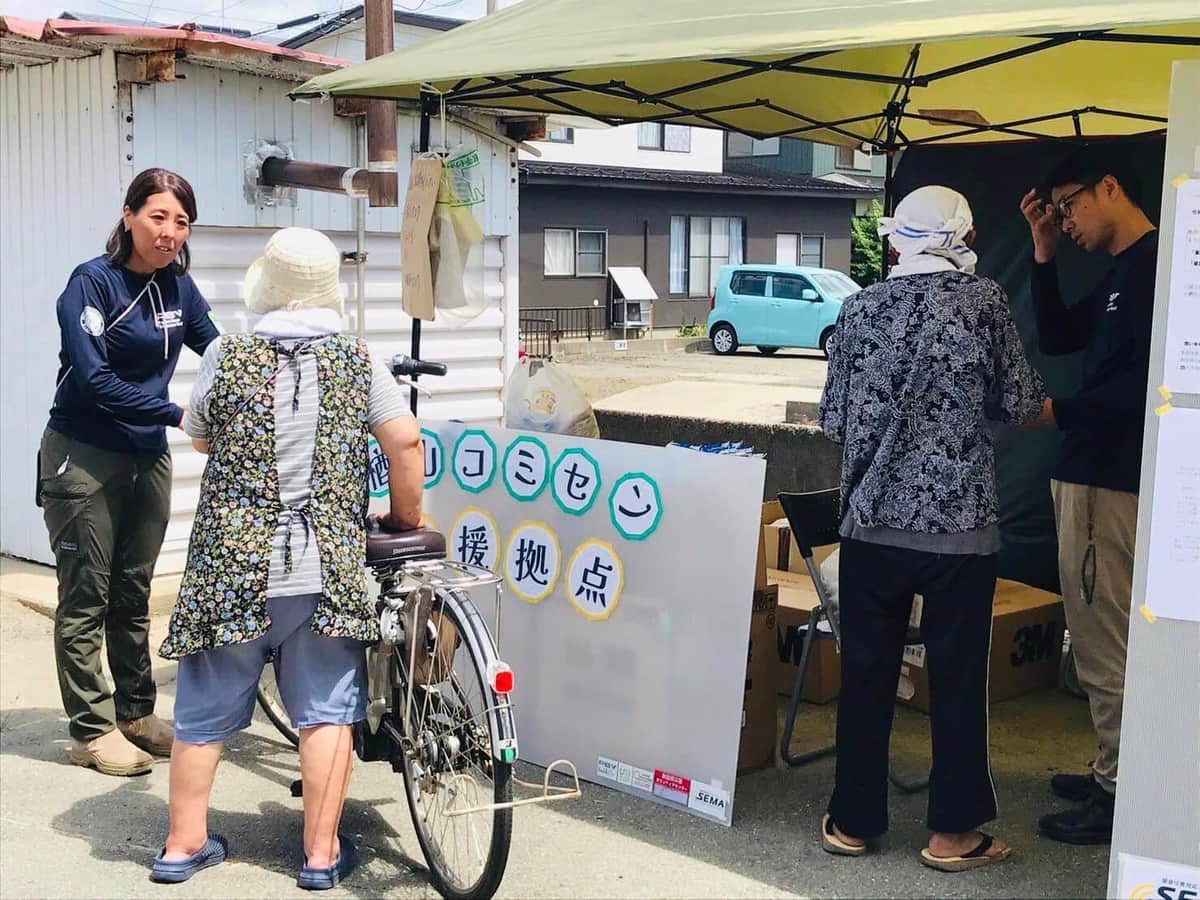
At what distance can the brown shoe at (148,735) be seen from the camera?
15.1 ft

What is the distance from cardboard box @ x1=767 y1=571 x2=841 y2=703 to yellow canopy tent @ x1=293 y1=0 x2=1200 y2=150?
199 cm

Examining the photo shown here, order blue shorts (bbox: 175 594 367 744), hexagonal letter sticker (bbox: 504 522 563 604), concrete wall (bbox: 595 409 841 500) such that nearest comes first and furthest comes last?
blue shorts (bbox: 175 594 367 744)
hexagonal letter sticker (bbox: 504 522 563 604)
concrete wall (bbox: 595 409 841 500)

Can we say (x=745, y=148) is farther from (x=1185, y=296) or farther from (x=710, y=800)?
(x=1185, y=296)

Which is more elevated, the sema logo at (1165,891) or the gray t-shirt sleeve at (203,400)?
the gray t-shirt sleeve at (203,400)

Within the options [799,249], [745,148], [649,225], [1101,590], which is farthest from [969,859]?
[745,148]

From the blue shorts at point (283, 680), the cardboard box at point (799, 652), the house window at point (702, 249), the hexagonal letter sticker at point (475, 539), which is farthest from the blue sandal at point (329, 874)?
the house window at point (702, 249)

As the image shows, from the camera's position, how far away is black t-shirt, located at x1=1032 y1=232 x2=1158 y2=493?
3672mm

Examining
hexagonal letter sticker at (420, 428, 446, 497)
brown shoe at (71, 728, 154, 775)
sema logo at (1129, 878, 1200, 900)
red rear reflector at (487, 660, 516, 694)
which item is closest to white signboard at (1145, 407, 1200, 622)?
sema logo at (1129, 878, 1200, 900)

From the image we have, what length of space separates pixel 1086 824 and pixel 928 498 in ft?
3.94

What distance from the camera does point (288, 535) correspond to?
3.38 meters

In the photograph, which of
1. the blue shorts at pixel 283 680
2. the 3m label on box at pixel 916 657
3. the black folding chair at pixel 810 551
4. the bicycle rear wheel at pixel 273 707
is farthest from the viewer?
the 3m label on box at pixel 916 657

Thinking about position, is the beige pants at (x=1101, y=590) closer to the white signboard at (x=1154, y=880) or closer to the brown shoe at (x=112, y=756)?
the white signboard at (x=1154, y=880)

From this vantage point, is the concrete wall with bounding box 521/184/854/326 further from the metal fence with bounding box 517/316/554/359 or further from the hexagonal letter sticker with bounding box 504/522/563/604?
the hexagonal letter sticker with bounding box 504/522/563/604

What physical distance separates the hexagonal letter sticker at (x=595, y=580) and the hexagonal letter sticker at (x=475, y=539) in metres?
0.36
